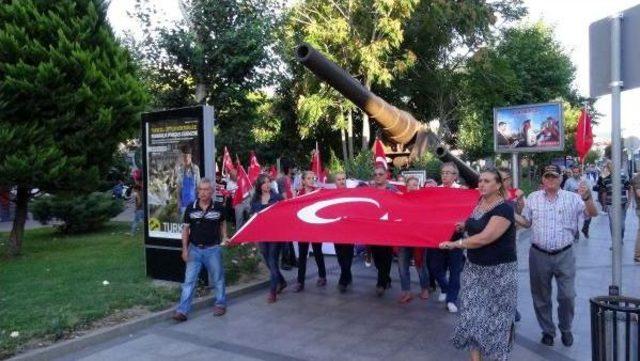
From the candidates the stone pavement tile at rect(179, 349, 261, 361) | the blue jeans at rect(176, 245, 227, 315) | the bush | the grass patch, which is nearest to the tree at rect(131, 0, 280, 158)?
the bush

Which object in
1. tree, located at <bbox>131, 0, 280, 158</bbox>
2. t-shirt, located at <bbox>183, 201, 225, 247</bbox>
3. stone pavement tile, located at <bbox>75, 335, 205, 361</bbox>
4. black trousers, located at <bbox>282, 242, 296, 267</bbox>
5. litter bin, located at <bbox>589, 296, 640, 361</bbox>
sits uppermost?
tree, located at <bbox>131, 0, 280, 158</bbox>

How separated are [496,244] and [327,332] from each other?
2.66 metres

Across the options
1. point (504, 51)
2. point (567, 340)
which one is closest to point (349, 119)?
point (504, 51)

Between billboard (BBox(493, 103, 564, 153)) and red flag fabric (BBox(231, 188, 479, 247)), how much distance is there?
11399 millimetres

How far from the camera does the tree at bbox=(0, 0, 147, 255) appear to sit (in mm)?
9539

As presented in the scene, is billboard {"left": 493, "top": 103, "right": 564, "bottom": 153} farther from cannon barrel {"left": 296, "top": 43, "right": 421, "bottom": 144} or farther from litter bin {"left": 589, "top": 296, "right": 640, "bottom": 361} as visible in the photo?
litter bin {"left": 589, "top": 296, "right": 640, "bottom": 361}

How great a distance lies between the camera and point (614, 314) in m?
3.73

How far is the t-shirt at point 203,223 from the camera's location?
7008 millimetres

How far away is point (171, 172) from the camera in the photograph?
845 centimetres

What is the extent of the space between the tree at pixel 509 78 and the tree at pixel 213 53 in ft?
46.7

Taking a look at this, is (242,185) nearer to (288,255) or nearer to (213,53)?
(288,255)

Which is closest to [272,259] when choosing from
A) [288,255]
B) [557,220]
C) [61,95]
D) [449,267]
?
[288,255]

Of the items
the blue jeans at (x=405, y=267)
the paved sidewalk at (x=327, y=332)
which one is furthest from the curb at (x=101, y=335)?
the blue jeans at (x=405, y=267)

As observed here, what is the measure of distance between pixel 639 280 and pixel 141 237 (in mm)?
11418
